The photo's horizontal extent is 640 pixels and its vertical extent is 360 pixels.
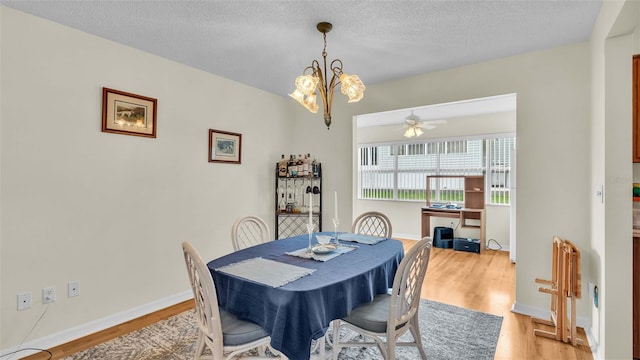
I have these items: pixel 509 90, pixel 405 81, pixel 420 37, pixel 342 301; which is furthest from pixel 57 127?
pixel 509 90

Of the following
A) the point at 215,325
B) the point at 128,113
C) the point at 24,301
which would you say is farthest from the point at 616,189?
the point at 24,301

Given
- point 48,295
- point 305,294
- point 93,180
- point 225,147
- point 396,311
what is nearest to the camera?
point 305,294

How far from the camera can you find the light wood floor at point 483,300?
7.23ft

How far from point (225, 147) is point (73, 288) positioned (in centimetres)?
190

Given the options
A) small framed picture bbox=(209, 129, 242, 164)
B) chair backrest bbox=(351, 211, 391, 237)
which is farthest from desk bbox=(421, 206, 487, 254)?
small framed picture bbox=(209, 129, 242, 164)

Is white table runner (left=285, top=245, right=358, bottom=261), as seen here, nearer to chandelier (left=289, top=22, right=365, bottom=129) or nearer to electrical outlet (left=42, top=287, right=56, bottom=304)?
chandelier (left=289, top=22, right=365, bottom=129)

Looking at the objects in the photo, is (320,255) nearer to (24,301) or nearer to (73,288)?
(73,288)

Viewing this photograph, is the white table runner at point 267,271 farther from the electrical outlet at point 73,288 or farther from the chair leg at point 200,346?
the electrical outlet at point 73,288

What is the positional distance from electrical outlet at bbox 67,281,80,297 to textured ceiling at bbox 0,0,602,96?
200 cm

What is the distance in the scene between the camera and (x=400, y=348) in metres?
2.22

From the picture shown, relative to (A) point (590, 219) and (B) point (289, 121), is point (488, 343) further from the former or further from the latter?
(B) point (289, 121)

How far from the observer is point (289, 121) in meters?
4.44

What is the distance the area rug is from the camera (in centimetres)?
214

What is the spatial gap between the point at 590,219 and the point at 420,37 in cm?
201
